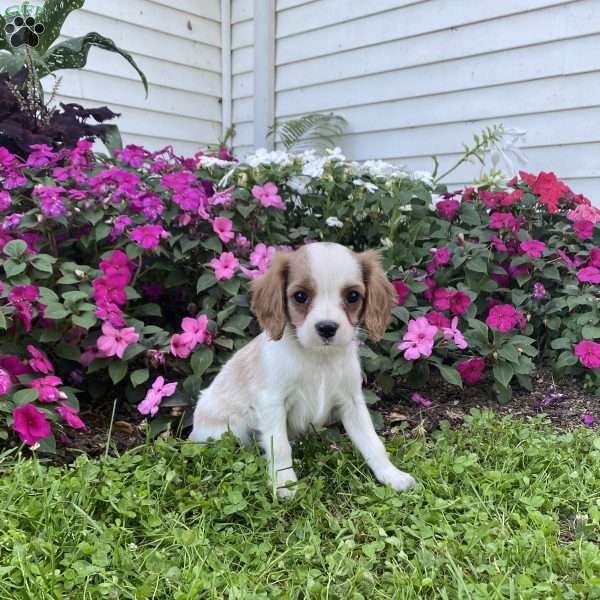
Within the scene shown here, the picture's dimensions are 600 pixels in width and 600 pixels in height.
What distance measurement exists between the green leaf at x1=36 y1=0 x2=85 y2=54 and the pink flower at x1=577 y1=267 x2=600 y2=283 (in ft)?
15.1

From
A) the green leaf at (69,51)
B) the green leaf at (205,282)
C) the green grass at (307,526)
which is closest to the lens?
the green grass at (307,526)

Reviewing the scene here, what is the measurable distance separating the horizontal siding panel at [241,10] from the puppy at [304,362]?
231 inches

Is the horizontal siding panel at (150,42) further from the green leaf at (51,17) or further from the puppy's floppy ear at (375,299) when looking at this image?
the puppy's floppy ear at (375,299)

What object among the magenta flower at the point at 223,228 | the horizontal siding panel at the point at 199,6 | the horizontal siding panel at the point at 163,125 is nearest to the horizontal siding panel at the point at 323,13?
the horizontal siding panel at the point at 199,6

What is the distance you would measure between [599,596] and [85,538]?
161cm

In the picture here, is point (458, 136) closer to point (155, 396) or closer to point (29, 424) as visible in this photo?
point (155, 396)

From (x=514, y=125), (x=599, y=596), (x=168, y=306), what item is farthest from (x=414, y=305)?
(x=514, y=125)

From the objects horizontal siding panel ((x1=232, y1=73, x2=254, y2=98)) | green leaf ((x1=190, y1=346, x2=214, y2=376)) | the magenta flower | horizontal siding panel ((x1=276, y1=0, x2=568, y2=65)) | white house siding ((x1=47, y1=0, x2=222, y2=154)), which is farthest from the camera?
horizontal siding panel ((x1=232, y1=73, x2=254, y2=98))

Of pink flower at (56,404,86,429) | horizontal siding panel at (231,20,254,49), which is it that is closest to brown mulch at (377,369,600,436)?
pink flower at (56,404,86,429)

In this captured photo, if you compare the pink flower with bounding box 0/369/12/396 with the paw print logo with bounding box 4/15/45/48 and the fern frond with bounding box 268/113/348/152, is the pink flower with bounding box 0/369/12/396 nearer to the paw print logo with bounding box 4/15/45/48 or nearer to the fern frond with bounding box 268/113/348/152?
the paw print logo with bounding box 4/15/45/48

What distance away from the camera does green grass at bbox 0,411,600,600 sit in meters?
1.81

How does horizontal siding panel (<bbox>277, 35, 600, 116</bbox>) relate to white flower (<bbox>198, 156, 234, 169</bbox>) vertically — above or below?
above

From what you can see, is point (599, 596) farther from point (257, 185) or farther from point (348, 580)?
point (257, 185)

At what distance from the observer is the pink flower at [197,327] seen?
314 cm
